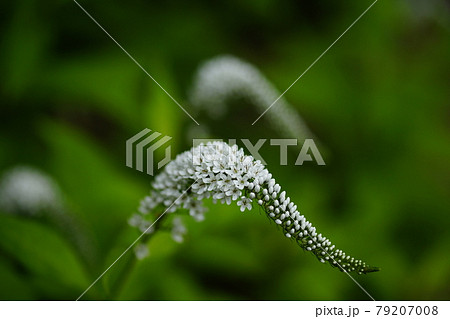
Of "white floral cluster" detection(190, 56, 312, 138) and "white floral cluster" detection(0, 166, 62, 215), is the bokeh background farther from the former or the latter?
"white floral cluster" detection(190, 56, 312, 138)

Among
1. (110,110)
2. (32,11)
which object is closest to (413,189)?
(110,110)

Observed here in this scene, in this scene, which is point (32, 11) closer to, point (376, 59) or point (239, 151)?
point (239, 151)

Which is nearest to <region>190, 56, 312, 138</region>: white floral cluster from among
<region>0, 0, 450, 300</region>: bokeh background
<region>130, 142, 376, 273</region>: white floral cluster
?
<region>0, 0, 450, 300</region>: bokeh background

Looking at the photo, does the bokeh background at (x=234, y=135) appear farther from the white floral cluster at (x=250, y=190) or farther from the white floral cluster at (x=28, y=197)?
the white floral cluster at (x=250, y=190)

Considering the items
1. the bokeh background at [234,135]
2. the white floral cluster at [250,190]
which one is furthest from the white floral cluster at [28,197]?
the white floral cluster at [250,190]

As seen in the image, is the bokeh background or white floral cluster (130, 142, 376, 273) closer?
white floral cluster (130, 142, 376, 273)

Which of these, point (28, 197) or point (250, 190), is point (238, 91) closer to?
point (28, 197)
